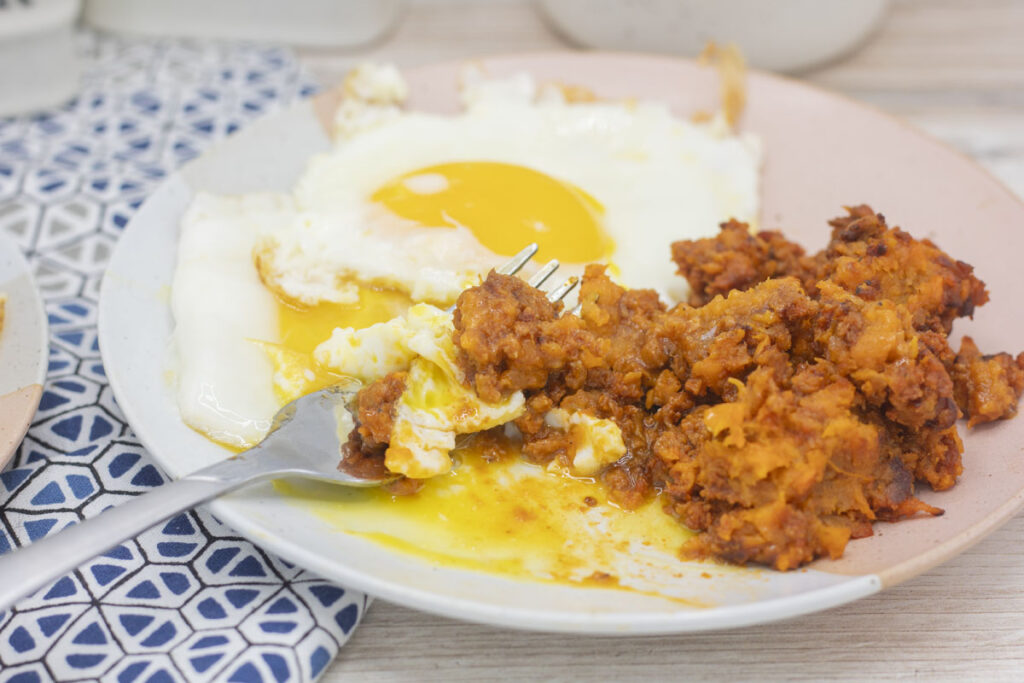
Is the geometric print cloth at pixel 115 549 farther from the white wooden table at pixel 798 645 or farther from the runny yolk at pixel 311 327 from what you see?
the runny yolk at pixel 311 327

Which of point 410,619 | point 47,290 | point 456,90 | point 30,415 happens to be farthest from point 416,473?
point 456,90

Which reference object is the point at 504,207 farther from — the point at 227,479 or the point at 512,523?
the point at 227,479

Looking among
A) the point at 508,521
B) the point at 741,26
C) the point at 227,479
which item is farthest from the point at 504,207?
the point at 741,26

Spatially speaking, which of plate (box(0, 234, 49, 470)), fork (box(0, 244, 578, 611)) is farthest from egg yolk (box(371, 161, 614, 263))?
plate (box(0, 234, 49, 470))

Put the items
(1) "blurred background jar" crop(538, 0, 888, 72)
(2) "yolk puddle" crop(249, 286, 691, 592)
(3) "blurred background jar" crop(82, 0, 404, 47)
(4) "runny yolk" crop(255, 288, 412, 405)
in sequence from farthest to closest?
(3) "blurred background jar" crop(82, 0, 404, 47)
(1) "blurred background jar" crop(538, 0, 888, 72)
(4) "runny yolk" crop(255, 288, 412, 405)
(2) "yolk puddle" crop(249, 286, 691, 592)

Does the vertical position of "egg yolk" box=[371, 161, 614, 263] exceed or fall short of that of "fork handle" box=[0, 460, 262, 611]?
it exceeds it

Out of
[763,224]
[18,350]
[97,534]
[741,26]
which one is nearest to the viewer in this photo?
[97,534]

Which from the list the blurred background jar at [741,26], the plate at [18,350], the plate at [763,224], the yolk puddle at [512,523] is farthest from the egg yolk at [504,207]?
the blurred background jar at [741,26]

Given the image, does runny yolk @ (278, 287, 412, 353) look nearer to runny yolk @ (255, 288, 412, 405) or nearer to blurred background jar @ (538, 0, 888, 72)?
runny yolk @ (255, 288, 412, 405)
